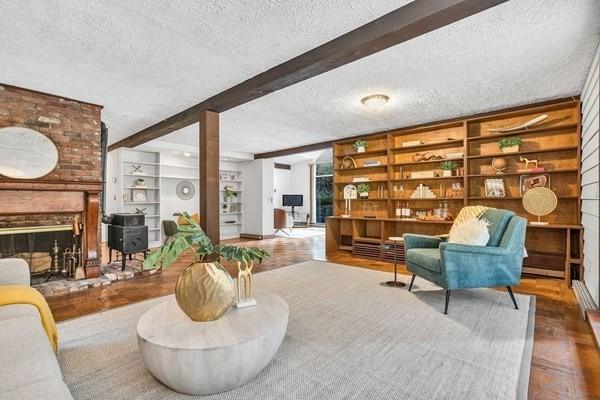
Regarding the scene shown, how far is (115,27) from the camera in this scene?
86.0 inches

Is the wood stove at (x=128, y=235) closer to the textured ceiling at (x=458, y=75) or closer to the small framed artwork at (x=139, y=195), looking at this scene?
the textured ceiling at (x=458, y=75)

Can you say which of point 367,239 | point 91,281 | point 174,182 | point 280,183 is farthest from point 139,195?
point 280,183

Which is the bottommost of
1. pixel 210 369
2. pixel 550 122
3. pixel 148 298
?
pixel 148 298

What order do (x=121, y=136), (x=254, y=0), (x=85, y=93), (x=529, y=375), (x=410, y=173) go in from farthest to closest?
1. (x=121, y=136)
2. (x=410, y=173)
3. (x=85, y=93)
4. (x=254, y=0)
5. (x=529, y=375)

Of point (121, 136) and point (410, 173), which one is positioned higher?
point (121, 136)

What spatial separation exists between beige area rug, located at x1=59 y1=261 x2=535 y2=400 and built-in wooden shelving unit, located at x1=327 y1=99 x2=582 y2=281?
1.48 metres

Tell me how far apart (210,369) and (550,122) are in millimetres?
4968

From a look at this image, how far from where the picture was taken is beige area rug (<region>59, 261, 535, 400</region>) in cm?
157

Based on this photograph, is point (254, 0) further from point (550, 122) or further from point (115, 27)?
point (550, 122)

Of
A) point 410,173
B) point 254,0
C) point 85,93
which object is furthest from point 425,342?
point 85,93

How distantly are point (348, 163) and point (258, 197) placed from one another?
10.3 ft

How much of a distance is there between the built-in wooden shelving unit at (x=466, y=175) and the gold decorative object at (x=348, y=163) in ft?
0.23

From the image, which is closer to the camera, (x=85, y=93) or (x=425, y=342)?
(x=425, y=342)

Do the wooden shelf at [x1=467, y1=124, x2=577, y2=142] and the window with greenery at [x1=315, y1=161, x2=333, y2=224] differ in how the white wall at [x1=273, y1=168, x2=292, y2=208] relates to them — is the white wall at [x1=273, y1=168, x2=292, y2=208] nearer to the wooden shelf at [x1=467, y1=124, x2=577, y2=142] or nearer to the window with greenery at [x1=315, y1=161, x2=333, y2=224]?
the window with greenery at [x1=315, y1=161, x2=333, y2=224]
